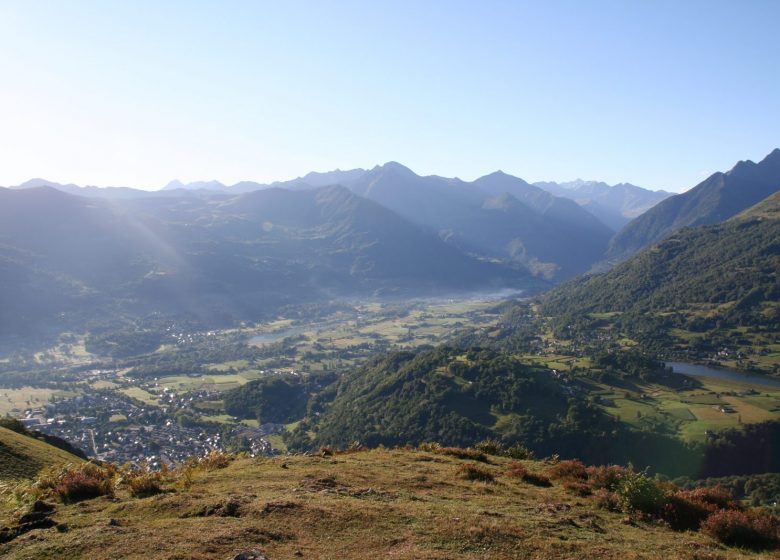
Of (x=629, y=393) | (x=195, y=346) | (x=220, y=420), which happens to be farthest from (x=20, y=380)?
(x=629, y=393)

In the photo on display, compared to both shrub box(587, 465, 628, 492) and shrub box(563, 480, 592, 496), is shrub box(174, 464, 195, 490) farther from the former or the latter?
shrub box(587, 465, 628, 492)

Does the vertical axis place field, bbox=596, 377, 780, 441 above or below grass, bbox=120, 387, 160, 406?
above

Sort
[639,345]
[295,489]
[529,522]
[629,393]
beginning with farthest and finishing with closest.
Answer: [639,345]
[629,393]
[295,489]
[529,522]

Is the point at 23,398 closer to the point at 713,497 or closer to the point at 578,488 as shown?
the point at 578,488

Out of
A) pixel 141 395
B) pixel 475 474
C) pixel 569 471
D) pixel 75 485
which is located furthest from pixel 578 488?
pixel 141 395

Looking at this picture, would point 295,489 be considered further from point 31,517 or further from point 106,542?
point 31,517

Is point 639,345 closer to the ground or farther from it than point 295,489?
closer to the ground

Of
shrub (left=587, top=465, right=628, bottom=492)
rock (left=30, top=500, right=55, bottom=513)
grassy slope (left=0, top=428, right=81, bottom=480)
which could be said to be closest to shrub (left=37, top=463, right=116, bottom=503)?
rock (left=30, top=500, right=55, bottom=513)
